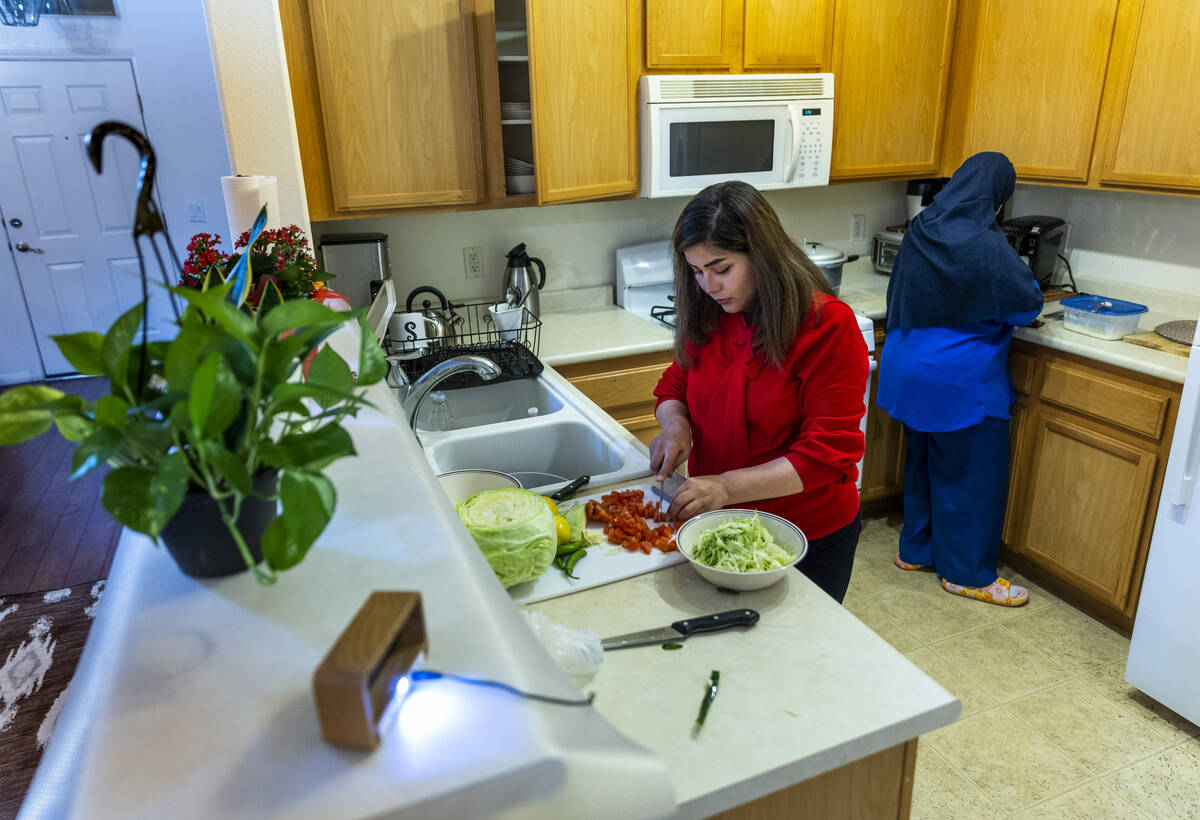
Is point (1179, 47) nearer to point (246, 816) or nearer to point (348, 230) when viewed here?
point (348, 230)

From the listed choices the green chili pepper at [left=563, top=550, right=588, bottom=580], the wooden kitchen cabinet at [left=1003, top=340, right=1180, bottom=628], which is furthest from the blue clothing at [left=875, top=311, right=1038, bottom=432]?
the green chili pepper at [left=563, top=550, right=588, bottom=580]

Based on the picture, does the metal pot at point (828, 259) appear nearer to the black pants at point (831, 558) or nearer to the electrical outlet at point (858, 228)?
the electrical outlet at point (858, 228)

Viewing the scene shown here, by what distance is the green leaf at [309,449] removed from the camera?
583 mm

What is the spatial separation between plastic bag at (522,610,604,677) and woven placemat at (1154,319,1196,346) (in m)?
2.30

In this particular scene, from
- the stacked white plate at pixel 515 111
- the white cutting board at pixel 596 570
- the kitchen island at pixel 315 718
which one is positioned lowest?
the white cutting board at pixel 596 570

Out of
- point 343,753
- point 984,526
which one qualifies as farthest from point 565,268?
point 343,753

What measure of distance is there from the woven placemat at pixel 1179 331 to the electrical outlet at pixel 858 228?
1308mm

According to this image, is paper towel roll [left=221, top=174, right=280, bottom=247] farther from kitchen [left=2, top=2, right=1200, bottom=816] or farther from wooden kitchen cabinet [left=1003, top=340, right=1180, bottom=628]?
wooden kitchen cabinet [left=1003, top=340, right=1180, bottom=628]

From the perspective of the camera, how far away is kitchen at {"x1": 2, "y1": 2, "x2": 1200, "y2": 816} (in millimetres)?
2439

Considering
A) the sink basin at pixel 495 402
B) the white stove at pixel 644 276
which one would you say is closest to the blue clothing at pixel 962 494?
the white stove at pixel 644 276

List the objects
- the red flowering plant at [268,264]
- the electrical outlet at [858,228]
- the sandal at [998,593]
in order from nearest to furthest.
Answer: the red flowering plant at [268,264] → the sandal at [998,593] → the electrical outlet at [858,228]

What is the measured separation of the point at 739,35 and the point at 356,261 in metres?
1.53

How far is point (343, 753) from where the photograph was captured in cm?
47

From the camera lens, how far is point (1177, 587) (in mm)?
1992
